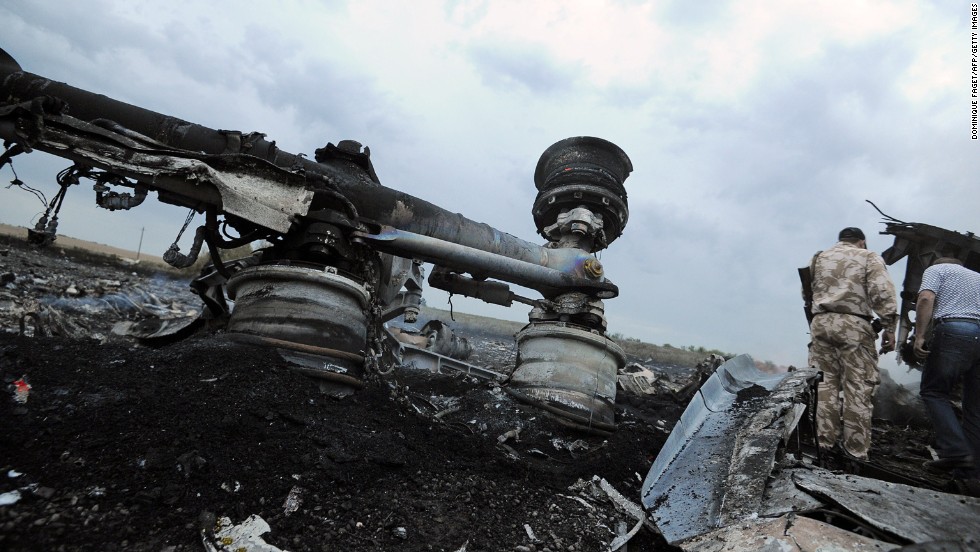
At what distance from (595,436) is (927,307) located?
9.08ft

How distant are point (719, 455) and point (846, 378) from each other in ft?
6.79

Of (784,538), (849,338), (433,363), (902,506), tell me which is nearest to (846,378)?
(849,338)

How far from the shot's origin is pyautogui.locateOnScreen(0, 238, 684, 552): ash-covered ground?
165 cm

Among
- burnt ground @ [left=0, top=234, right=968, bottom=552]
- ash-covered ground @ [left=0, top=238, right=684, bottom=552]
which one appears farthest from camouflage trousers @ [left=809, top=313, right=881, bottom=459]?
ash-covered ground @ [left=0, top=238, right=684, bottom=552]

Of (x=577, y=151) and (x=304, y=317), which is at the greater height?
(x=577, y=151)

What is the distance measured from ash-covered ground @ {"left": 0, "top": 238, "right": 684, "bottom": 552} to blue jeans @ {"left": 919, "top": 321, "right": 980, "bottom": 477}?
2134 mm

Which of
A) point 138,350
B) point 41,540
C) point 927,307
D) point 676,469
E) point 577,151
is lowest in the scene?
point 41,540

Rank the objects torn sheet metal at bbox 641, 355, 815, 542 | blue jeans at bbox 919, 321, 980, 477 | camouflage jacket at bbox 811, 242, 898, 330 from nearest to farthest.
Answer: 1. torn sheet metal at bbox 641, 355, 815, 542
2. blue jeans at bbox 919, 321, 980, 477
3. camouflage jacket at bbox 811, 242, 898, 330

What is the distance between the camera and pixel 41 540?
1.44m

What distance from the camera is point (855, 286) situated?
3916 mm

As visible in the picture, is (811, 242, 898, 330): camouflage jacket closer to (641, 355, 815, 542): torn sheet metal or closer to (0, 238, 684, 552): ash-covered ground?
(641, 355, 815, 542): torn sheet metal

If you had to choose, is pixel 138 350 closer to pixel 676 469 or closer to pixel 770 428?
pixel 676 469

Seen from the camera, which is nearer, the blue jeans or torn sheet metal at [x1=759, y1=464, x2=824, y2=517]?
torn sheet metal at [x1=759, y1=464, x2=824, y2=517]

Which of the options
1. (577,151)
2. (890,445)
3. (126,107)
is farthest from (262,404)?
(890,445)
